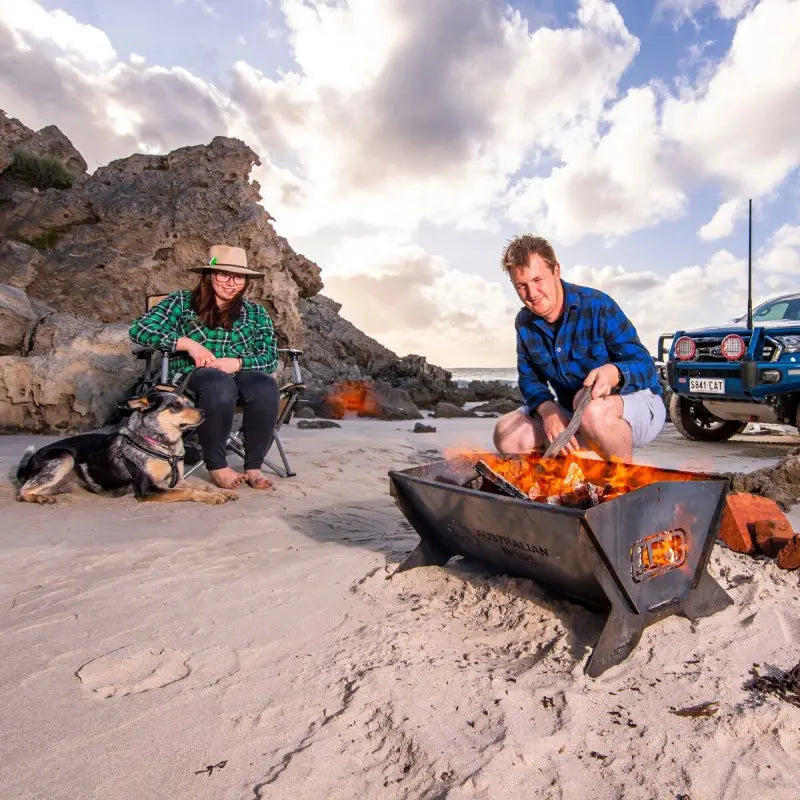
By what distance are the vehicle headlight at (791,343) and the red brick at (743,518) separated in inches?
162

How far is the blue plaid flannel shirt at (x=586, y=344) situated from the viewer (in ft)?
10.6

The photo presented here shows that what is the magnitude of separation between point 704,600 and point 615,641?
514mm

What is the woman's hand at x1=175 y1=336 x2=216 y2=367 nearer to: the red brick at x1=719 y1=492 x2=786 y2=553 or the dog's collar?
the dog's collar

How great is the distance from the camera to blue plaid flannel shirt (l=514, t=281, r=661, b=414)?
323 cm

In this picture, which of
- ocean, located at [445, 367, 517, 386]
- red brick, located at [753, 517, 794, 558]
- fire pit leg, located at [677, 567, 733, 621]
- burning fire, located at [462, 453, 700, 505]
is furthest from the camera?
ocean, located at [445, 367, 517, 386]

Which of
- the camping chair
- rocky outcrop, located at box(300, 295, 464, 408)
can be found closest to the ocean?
rocky outcrop, located at box(300, 295, 464, 408)

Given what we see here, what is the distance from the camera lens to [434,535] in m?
2.75

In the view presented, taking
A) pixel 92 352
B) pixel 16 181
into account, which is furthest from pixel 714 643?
pixel 16 181

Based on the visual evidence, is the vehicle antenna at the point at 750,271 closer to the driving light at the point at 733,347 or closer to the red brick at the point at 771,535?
the driving light at the point at 733,347

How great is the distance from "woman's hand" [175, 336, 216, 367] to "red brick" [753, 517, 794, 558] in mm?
3479

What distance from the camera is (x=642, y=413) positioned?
3.32m

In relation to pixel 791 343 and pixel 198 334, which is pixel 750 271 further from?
pixel 198 334

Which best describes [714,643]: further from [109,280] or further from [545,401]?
[109,280]

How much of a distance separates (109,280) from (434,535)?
25.9ft
